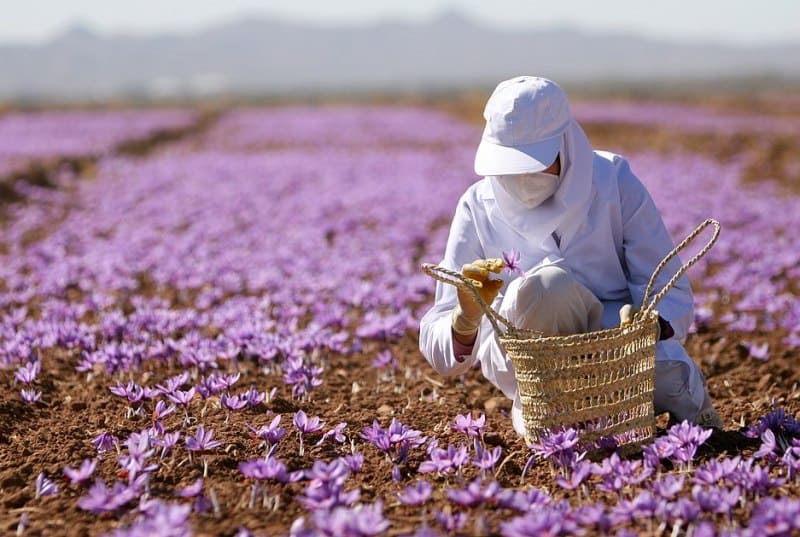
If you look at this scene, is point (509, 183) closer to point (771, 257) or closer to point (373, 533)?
point (373, 533)

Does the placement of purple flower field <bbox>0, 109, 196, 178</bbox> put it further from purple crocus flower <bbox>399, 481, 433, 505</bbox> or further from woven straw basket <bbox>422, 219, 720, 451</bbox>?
purple crocus flower <bbox>399, 481, 433, 505</bbox>

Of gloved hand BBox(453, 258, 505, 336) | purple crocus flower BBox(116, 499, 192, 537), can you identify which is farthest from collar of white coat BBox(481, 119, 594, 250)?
purple crocus flower BBox(116, 499, 192, 537)

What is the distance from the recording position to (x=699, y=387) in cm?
334

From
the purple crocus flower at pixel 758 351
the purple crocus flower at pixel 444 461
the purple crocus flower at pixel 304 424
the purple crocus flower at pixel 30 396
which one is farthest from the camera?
the purple crocus flower at pixel 758 351

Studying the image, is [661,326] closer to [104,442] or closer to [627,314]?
[627,314]

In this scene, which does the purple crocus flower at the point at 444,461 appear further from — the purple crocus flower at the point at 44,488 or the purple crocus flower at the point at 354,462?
the purple crocus flower at the point at 44,488

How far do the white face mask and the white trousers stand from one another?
0.25 m

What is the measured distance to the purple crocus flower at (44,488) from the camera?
2816mm

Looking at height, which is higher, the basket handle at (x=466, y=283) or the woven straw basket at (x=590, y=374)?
the basket handle at (x=466, y=283)

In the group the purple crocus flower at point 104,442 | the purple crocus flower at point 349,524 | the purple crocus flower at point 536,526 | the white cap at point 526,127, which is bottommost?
the purple crocus flower at point 104,442

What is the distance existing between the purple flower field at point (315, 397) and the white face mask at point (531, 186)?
0.87 meters

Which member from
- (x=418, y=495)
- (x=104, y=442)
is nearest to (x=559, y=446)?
(x=418, y=495)

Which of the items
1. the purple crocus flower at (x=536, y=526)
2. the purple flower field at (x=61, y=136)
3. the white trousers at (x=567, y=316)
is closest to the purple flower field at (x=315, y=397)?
the purple crocus flower at (x=536, y=526)

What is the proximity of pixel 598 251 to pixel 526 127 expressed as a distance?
2.06 ft
